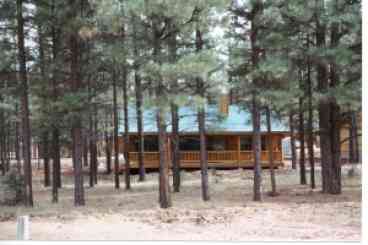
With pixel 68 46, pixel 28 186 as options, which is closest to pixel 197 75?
pixel 68 46

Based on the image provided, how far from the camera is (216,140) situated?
5754mm

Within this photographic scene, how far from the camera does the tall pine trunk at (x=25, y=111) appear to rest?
5273mm

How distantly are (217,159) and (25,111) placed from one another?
2436mm

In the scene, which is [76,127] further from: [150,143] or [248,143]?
[248,143]

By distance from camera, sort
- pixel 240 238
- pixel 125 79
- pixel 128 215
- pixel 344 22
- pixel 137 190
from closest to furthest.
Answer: pixel 240 238, pixel 344 22, pixel 128 215, pixel 125 79, pixel 137 190

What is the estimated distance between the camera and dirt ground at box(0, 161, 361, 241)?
12.4ft

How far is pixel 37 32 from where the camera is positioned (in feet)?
17.9

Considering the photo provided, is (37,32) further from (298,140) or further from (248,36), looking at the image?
(298,140)

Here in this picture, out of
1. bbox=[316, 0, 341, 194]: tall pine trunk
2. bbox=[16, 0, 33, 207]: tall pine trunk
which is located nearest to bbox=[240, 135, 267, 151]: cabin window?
bbox=[316, 0, 341, 194]: tall pine trunk

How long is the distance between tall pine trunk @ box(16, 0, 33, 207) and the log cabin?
1.02 meters

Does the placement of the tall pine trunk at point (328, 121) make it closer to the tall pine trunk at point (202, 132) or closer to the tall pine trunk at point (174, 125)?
the tall pine trunk at point (202, 132)

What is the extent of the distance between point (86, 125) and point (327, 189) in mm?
2720

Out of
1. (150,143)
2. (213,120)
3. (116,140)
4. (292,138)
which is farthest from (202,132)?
(292,138)

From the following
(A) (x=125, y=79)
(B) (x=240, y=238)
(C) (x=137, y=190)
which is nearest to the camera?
(B) (x=240, y=238)
